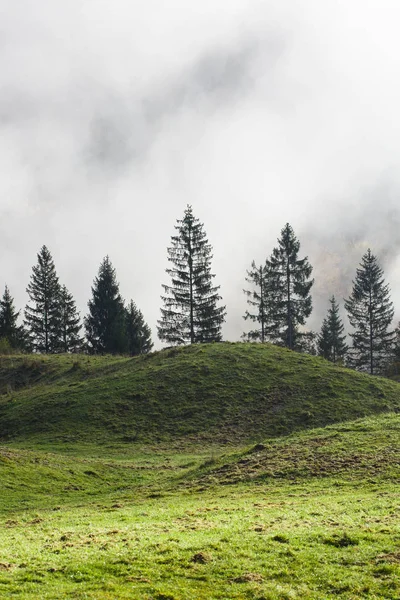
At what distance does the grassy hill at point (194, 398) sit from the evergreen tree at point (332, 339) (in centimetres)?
4888

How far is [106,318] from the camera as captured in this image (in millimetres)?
100750

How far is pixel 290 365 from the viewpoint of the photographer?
62.7 metres

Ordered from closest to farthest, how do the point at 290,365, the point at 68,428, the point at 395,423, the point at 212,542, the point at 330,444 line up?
the point at 212,542, the point at 330,444, the point at 395,423, the point at 68,428, the point at 290,365

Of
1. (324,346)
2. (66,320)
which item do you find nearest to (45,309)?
(66,320)

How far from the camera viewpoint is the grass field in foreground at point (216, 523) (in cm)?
1233

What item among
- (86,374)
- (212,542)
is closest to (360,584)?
(212,542)

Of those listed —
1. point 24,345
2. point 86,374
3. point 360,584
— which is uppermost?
point 24,345

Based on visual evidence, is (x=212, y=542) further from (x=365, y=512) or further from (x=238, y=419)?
(x=238, y=419)

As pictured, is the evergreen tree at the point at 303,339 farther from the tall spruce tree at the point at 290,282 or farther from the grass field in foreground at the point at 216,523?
the grass field in foreground at the point at 216,523

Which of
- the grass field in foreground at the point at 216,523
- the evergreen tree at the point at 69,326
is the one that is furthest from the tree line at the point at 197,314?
the grass field in foreground at the point at 216,523

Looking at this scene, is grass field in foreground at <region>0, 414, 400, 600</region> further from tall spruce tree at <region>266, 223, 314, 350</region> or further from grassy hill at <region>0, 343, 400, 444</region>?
tall spruce tree at <region>266, 223, 314, 350</region>

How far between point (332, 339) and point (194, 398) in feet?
224

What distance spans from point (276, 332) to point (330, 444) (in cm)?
6821

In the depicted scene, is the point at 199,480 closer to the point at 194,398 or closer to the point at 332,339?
the point at 194,398
